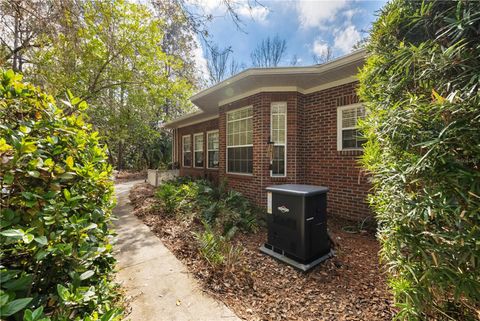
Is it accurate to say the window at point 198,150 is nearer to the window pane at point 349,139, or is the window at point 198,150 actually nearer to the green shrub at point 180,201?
the green shrub at point 180,201

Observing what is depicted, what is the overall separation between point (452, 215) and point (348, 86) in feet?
15.2

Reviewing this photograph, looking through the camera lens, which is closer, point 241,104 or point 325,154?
point 325,154

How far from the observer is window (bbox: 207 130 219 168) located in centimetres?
908

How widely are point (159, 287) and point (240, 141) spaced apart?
15.7 feet

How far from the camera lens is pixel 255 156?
593 cm

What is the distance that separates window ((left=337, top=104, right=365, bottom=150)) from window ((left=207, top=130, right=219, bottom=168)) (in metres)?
5.15

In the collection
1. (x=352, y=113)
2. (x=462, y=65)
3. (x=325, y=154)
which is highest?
(x=352, y=113)

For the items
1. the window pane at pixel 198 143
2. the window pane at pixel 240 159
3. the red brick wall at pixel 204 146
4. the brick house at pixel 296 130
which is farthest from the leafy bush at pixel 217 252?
the window pane at pixel 198 143

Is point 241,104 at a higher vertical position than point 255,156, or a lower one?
higher

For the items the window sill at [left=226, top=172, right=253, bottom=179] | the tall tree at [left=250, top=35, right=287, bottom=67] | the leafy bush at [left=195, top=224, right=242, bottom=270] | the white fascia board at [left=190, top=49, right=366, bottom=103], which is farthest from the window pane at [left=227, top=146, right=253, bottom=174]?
the tall tree at [left=250, top=35, right=287, bottom=67]

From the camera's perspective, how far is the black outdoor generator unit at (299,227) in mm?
3051

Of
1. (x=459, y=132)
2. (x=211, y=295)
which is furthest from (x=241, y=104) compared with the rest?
(x=459, y=132)

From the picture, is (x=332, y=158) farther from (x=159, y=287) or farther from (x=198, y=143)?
(x=198, y=143)

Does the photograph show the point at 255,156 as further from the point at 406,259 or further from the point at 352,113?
the point at 406,259
